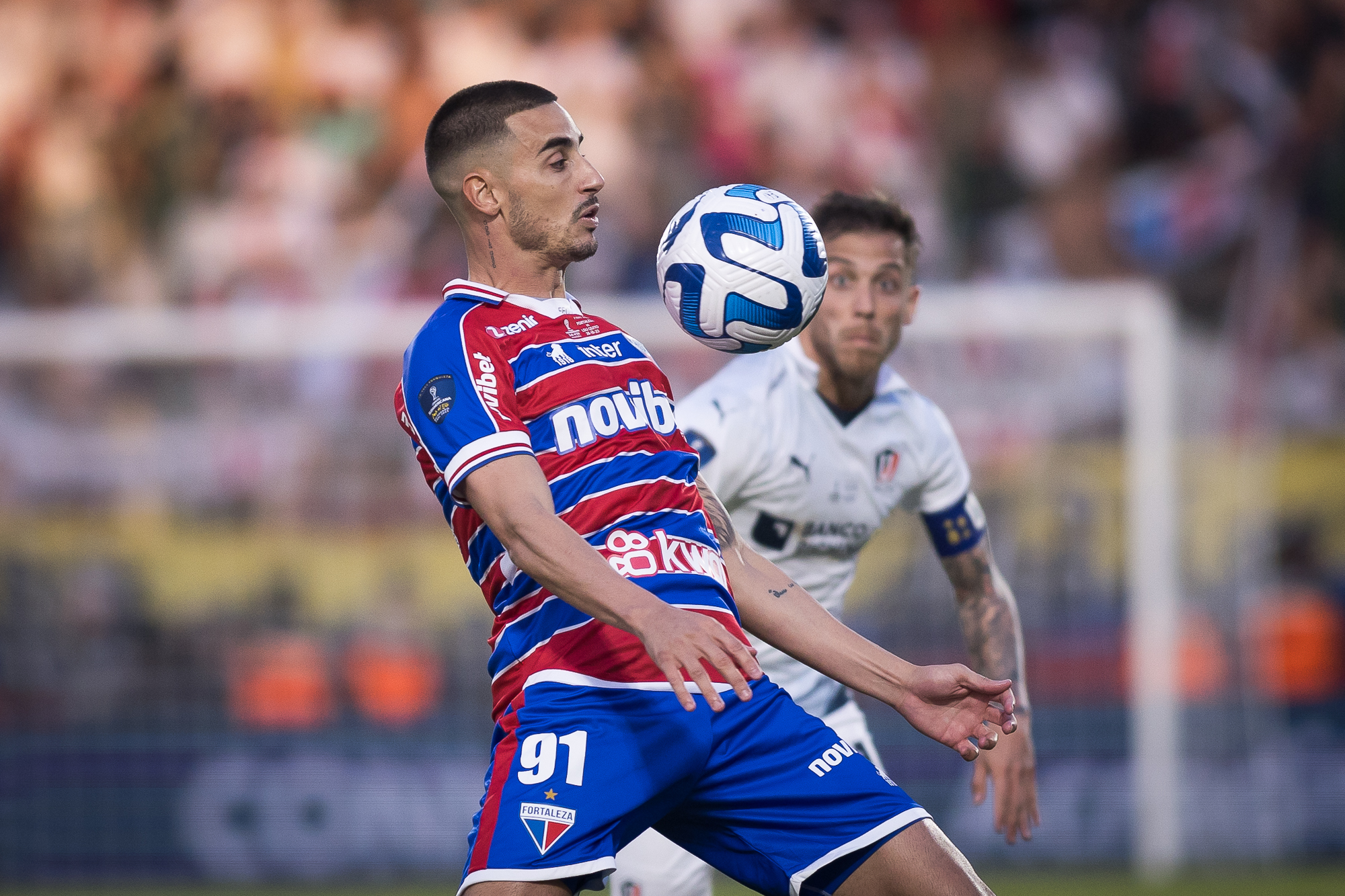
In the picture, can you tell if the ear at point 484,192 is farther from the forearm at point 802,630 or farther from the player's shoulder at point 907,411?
the player's shoulder at point 907,411

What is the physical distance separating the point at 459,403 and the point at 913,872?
1.52m

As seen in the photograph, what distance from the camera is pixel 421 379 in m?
3.84

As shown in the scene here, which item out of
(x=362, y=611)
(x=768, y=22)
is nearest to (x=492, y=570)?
(x=362, y=611)

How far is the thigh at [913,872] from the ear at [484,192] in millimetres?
1858

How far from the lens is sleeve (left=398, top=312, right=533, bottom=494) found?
12.1ft

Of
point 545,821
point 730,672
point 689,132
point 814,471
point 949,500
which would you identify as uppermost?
point 689,132

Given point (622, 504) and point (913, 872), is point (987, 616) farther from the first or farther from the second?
point (622, 504)

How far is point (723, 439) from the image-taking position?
17.4 feet

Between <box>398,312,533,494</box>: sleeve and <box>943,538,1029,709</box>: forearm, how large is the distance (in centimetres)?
213

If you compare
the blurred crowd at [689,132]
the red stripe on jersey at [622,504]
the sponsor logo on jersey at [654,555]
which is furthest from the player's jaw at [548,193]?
the blurred crowd at [689,132]

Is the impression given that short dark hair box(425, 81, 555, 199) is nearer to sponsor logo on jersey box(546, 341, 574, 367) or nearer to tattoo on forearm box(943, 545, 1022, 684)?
sponsor logo on jersey box(546, 341, 574, 367)

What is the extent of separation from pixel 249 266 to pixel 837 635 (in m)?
8.97

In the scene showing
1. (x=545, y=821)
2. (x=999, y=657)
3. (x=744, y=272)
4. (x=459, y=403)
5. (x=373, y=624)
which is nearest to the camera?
(x=545, y=821)

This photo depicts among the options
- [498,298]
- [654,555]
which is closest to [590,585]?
[654,555]
